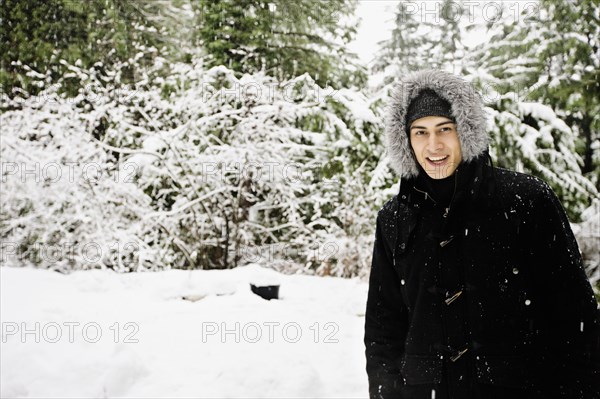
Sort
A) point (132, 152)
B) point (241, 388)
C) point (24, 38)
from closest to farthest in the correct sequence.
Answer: point (241, 388) → point (132, 152) → point (24, 38)

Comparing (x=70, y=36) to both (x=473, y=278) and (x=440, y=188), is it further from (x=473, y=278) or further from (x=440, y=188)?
(x=473, y=278)

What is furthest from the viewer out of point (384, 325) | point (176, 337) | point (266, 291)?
point (266, 291)

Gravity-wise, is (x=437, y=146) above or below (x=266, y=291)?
above

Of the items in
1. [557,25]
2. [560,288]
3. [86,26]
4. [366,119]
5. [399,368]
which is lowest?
[399,368]

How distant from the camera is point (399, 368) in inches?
73.5

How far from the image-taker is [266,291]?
19.6 ft

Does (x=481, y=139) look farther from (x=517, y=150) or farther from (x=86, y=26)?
(x=86, y=26)

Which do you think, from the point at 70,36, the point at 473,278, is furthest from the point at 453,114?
the point at 70,36

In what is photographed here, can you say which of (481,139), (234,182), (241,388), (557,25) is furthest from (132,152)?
(481,139)

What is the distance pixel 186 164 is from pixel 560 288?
8.28 metres

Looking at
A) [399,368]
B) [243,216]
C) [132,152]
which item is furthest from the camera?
[243,216]

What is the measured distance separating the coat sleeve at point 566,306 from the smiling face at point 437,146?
0.34m

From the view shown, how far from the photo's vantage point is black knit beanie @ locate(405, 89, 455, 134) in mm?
1807

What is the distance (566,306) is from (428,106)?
872mm
